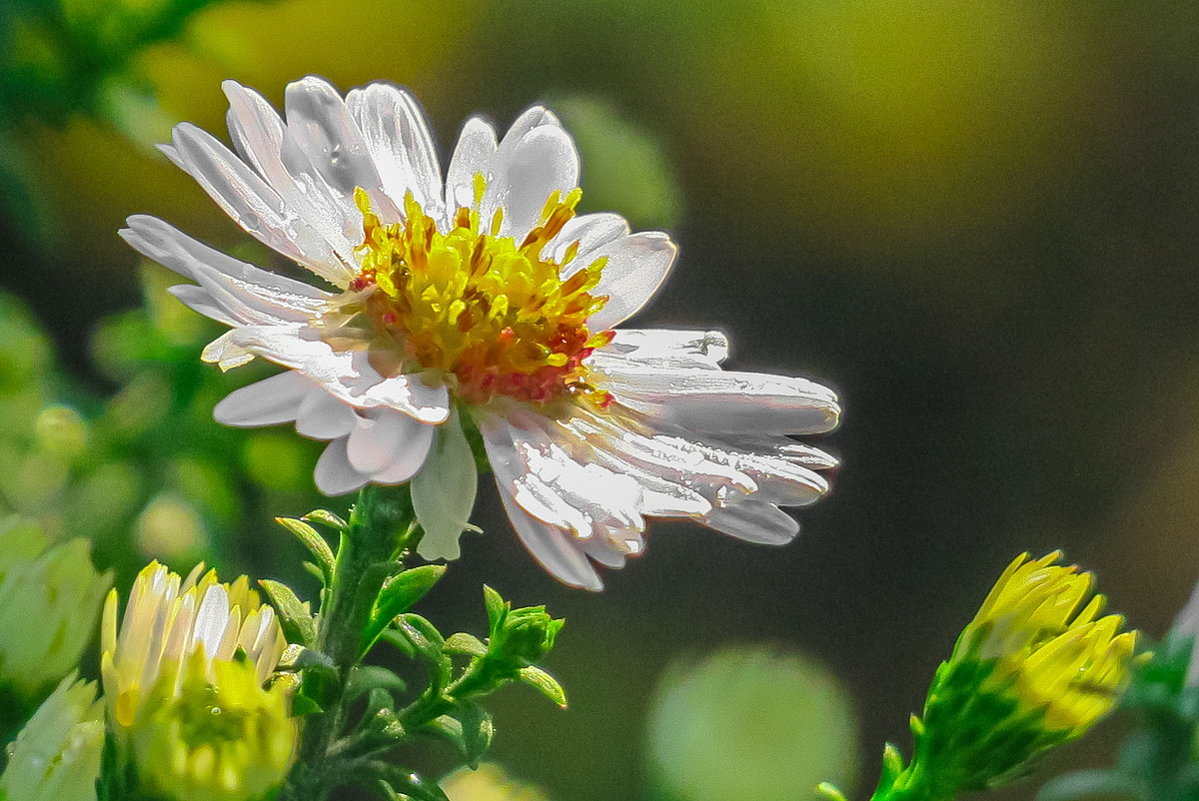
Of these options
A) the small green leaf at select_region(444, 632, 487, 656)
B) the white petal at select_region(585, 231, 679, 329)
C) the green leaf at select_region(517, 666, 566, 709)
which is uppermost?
the white petal at select_region(585, 231, 679, 329)

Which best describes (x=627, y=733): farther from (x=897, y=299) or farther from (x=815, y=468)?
(x=815, y=468)

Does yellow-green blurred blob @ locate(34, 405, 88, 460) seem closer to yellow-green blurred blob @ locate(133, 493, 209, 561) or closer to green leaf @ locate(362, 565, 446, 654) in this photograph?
yellow-green blurred blob @ locate(133, 493, 209, 561)

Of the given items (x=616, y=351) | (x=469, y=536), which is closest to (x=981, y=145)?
(x=469, y=536)

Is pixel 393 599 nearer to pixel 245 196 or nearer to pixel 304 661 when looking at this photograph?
pixel 304 661

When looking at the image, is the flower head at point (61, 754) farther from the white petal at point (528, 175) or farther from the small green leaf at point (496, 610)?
the white petal at point (528, 175)

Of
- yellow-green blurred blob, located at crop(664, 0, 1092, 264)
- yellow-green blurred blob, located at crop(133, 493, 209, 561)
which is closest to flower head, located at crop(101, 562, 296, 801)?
yellow-green blurred blob, located at crop(133, 493, 209, 561)
